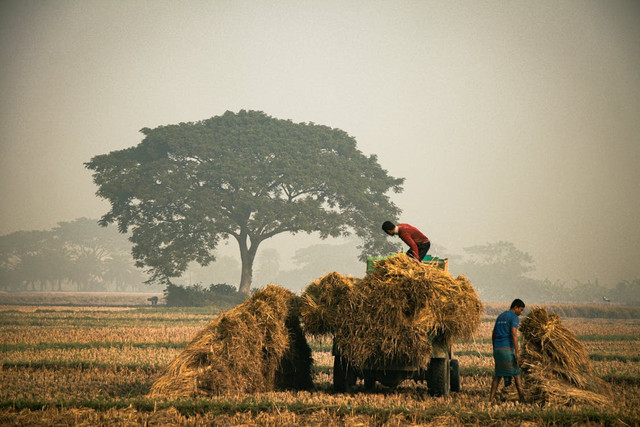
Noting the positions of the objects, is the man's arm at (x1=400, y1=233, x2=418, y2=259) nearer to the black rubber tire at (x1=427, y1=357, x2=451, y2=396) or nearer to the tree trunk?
the black rubber tire at (x1=427, y1=357, x2=451, y2=396)

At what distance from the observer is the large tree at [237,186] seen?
49.4m

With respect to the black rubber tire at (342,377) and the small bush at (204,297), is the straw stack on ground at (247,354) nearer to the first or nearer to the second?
the black rubber tire at (342,377)

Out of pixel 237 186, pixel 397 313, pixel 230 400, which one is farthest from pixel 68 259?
pixel 397 313

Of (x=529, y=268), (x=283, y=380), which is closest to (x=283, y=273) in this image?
(x=529, y=268)

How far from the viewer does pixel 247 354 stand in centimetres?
1016

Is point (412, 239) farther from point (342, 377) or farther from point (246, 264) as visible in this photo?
point (246, 264)

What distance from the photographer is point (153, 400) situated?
9078 mm

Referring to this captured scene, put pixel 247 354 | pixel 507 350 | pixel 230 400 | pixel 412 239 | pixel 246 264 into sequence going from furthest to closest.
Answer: pixel 246 264
pixel 412 239
pixel 247 354
pixel 507 350
pixel 230 400

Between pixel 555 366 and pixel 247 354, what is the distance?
5321 mm

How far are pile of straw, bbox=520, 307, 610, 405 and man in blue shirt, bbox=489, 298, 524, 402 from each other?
1.43 feet

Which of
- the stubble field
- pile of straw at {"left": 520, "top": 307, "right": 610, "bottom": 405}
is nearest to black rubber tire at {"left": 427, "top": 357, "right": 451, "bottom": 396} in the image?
the stubble field

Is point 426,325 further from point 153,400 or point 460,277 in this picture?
point 153,400

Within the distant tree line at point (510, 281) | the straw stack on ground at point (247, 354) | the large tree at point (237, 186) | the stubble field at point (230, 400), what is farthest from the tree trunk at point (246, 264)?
the distant tree line at point (510, 281)

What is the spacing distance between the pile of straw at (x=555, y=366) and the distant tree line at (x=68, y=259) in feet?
425
